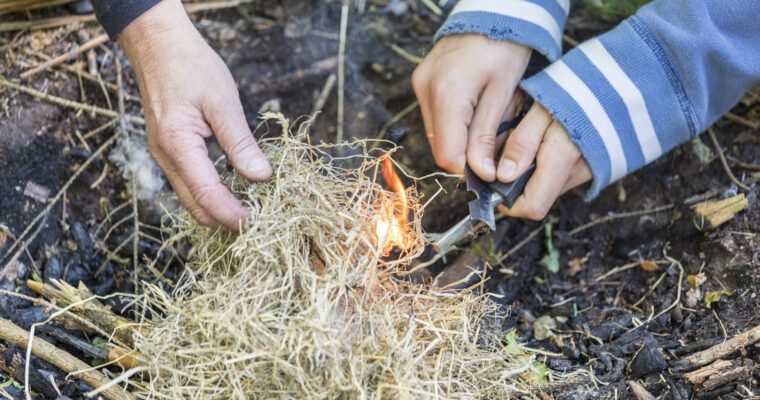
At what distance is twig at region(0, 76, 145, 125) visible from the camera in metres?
2.15

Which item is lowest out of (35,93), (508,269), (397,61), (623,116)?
(508,269)

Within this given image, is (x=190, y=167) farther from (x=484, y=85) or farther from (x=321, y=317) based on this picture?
(x=484, y=85)

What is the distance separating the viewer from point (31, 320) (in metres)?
1.78

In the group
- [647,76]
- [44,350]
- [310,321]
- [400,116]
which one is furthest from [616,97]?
[44,350]

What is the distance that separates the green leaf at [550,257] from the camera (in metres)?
2.28

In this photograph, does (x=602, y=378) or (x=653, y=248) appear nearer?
(x=602, y=378)

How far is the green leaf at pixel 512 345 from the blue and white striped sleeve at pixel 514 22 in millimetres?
819

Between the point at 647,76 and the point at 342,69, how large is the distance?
4.09 ft

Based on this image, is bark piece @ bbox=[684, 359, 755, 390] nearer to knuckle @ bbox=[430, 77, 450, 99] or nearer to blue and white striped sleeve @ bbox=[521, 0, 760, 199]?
blue and white striped sleeve @ bbox=[521, 0, 760, 199]

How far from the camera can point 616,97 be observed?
1.90 metres

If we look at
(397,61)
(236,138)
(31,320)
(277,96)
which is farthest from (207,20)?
(31,320)

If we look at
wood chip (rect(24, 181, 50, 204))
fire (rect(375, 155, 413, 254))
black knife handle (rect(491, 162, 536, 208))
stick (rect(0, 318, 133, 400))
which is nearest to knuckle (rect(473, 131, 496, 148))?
black knife handle (rect(491, 162, 536, 208))

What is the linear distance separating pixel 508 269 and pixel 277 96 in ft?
3.67

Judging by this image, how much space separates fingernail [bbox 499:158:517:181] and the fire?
0.27 metres
